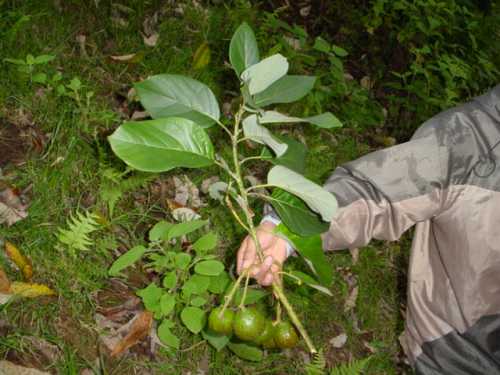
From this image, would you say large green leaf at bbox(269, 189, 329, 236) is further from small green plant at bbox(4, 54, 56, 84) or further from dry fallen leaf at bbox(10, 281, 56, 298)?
small green plant at bbox(4, 54, 56, 84)

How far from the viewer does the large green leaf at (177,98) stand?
48.4 inches

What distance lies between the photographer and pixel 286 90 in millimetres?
1349

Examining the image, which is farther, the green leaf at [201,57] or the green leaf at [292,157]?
the green leaf at [201,57]

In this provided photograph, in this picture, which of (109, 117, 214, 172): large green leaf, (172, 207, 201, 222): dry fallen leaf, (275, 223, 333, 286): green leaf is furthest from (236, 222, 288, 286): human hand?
(172, 207, 201, 222): dry fallen leaf

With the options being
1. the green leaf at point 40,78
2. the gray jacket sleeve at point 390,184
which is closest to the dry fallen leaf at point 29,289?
the green leaf at point 40,78

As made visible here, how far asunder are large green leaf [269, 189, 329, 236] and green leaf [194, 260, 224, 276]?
1095mm

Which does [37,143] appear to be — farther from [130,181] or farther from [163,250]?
[163,250]

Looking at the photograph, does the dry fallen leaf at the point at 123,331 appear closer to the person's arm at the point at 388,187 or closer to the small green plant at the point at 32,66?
the person's arm at the point at 388,187

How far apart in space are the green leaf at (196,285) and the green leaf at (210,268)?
0.36 feet

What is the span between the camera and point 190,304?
253cm

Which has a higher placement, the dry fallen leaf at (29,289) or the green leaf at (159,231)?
the green leaf at (159,231)

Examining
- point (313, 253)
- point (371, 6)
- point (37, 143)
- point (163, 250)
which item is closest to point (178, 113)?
point (313, 253)

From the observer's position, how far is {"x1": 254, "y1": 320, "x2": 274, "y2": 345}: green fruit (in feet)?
4.20

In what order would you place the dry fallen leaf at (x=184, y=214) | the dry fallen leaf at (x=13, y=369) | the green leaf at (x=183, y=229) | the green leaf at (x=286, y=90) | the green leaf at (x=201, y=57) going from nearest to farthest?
1. the green leaf at (x=286, y=90)
2. the dry fallen leaf at (x=13, y=369)
3. the green leaf at (x=183, y=229)
4. the dry fallen leaf at (x=184, y=214)
5. the green leaf at (x=201, y=57)
